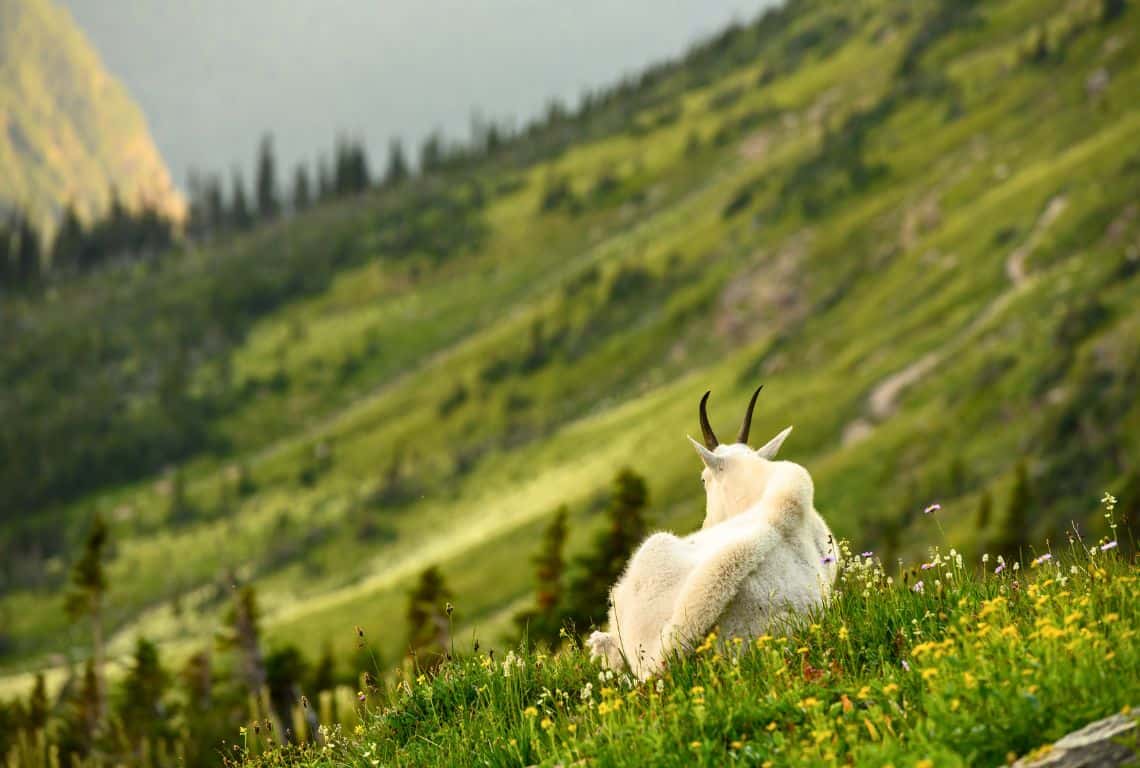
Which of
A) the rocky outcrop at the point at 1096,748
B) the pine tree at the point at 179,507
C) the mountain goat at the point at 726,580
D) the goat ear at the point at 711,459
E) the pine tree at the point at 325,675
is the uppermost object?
the pine tree at the point at 179,507

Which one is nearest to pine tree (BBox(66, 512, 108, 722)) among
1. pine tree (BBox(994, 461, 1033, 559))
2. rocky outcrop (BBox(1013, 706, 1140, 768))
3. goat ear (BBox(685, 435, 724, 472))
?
pine tree (BBox(994, 461, 1033, 559))

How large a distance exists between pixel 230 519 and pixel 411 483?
32.6 m

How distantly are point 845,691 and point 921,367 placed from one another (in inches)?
3608

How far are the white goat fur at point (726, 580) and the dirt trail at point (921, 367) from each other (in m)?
82.7

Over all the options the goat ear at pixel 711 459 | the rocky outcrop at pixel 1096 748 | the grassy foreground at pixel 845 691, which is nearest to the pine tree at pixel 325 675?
the goat ear at pixel 711 459

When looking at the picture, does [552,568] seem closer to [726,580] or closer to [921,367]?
[726,580]

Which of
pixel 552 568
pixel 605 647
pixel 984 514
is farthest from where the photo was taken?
pixel 984 514

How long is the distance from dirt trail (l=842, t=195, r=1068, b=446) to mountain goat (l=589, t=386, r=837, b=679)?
82731mm

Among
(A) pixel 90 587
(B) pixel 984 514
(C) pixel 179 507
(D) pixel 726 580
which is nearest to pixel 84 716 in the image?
(A) pixel 90 587

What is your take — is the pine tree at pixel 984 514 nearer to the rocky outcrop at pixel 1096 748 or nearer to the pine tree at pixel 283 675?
the pine tree at pixel 283 675

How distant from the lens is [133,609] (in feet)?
488

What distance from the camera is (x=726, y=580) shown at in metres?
8.16

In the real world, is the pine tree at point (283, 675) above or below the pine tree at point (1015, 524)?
above

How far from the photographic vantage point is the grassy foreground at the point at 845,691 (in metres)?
5.92
